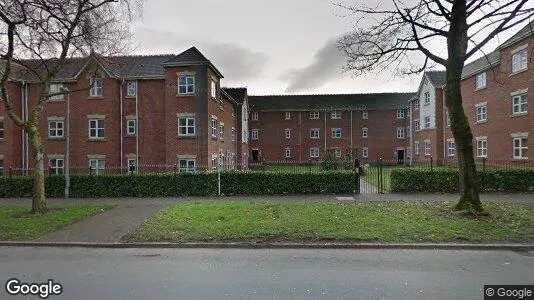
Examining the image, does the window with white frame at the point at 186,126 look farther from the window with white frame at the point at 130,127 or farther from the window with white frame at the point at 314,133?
the window with white frame at the point at 314,133

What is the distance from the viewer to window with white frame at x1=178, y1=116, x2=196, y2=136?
83.7ft

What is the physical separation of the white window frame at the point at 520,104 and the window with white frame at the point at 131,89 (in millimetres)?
26735

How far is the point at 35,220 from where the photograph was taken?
11.0 meters

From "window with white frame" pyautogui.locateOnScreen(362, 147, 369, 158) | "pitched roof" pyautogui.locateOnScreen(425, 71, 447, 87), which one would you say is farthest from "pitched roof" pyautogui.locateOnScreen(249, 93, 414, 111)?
"pitched roof" pyautogui.locateOnScreen(425, 71, 447, 87)

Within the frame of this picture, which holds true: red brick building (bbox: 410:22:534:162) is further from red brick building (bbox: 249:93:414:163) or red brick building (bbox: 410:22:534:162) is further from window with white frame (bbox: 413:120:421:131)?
red brick building (bbox: 249:93:414:163)

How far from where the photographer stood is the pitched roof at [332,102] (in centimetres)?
5247

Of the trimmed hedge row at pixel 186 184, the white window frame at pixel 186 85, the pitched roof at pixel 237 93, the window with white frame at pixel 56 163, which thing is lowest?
the trimmed hedge row at pixel 186 184

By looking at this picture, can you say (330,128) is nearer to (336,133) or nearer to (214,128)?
(336,133)

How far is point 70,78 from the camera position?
27375 mm

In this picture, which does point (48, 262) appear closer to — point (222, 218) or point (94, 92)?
point (222, 218)

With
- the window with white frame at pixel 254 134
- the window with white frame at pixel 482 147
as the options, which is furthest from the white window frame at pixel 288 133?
the window with white frame at pixel 482 147

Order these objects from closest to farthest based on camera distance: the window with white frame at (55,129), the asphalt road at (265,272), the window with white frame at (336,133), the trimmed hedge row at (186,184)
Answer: the asphalt road at (265,272), the trimmed hedge row at (186,184), the window with white frame at (55,129), the window with white frame at (336,133)

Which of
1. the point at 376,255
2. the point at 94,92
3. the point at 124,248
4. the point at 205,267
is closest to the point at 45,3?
the point at 124,248

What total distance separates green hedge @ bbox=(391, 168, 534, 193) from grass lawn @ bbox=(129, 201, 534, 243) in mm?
4711
